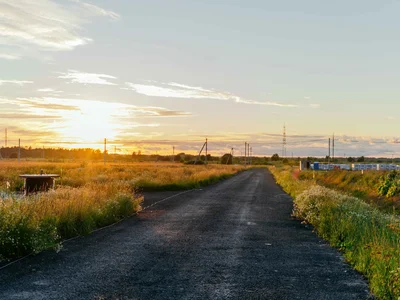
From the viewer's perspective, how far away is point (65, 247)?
10383 mm

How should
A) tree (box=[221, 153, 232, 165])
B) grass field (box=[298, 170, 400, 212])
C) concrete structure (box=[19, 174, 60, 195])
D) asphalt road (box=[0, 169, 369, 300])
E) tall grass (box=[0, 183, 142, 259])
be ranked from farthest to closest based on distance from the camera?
tree (box=[221, 153, 232, 165])
grass field (box=[298, 170, 400, 212])
concrete structure (box=[19, 174, 60, 195])
tall grass (box=[0, 183, 142, 259])
asphalt road (box=[0, 169, 369, 300])

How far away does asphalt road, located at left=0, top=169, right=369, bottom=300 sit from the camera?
274 inches

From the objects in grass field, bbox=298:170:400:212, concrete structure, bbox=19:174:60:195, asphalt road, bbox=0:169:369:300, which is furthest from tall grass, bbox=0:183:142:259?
grass field, bbox=298:170:400:212

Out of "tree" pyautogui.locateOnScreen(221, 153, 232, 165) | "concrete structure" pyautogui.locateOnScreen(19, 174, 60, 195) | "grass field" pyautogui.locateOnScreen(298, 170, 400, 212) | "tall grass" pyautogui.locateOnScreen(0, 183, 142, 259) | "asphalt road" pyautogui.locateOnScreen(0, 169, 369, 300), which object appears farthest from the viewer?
"tree" pyautogui.locateOnScreen(221, 153, 232, 165)

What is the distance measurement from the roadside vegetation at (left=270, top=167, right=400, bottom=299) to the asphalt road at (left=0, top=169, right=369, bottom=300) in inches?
11.8

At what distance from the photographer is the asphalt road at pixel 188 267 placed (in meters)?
6.96

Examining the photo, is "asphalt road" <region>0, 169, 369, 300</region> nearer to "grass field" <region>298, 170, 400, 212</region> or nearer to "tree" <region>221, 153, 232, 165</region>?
"grass field" <region>298, 170, 400, 212</region>

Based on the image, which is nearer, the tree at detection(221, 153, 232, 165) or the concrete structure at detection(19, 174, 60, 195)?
the concrete structure at detection(19, 174, 60, 195)

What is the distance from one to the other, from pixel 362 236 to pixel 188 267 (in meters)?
4.27

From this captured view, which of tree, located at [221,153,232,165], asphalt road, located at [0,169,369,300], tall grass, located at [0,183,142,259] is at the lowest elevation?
asphalt road, located at [0,169,369,300]

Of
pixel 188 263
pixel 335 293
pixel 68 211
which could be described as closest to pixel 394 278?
pixel 335 293

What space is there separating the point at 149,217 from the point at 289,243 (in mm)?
6109

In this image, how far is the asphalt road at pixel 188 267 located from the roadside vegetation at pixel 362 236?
0.98 feet

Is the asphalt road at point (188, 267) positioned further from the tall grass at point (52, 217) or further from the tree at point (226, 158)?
the tree at point (226, 158)
